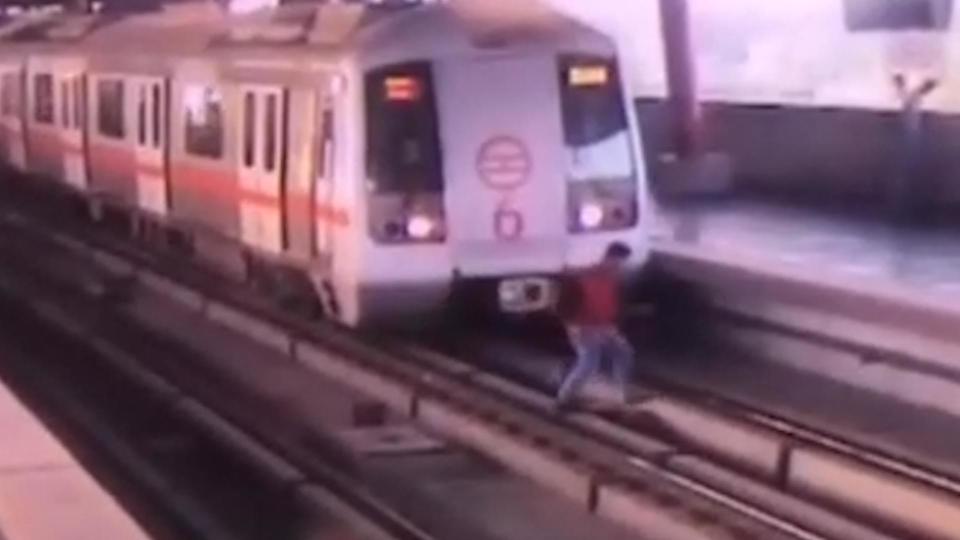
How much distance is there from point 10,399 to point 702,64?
18.6m

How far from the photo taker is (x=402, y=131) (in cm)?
1580

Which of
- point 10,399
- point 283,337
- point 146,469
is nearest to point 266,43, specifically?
point 283,337

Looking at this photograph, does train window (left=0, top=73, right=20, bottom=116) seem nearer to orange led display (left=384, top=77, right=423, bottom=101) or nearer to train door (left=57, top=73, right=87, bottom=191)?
train door (left=57, top=73, right=87, bottom=191)

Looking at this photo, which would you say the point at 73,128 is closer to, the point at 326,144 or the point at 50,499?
the point at 326,144

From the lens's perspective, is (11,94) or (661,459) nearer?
(661,459)

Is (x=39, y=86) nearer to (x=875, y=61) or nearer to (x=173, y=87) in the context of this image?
(x=173, y=87)

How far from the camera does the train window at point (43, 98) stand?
2939 cm

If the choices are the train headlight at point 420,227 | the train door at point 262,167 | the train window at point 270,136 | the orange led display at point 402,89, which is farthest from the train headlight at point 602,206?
the train window at point 270,136

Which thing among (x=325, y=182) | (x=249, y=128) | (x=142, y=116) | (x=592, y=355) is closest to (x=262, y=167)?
(x=249, y=128)

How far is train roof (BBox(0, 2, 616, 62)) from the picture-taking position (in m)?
16.0

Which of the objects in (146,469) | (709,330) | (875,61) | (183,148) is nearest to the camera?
(146,469)

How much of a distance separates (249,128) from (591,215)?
3324 mm

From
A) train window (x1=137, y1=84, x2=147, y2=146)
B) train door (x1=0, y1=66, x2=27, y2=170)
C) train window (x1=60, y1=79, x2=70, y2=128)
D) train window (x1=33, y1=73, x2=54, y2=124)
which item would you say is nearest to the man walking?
train window (x1=137, y1=84, x2=147, y2=146)

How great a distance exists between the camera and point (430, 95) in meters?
15.9
